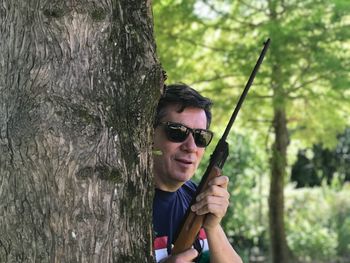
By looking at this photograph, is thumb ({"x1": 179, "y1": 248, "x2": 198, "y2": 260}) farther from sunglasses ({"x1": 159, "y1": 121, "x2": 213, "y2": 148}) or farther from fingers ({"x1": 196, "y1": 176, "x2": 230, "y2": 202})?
sunglasses ({"x1": 159, "y1": 121, "x2": 213, "y2": 148})

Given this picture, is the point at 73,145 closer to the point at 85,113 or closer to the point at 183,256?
the point at 85,113

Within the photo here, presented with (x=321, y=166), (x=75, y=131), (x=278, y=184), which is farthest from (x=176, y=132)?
(x=321, y=166)

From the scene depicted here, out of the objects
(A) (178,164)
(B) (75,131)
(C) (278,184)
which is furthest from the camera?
(C) (278,184)

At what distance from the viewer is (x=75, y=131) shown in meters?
1.49

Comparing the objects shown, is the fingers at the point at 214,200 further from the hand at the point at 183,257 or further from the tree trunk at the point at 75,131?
the tree trunk at the point at 75,131

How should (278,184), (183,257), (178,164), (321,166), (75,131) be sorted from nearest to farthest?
(75,131) < (183,257) < (178,164) < (278,184) < (321,166)

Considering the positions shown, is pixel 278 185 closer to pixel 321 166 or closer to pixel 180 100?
pixel 180 100

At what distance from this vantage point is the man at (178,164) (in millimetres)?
1957

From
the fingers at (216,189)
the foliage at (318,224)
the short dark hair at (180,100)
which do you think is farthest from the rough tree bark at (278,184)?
the fingers at (216,189)

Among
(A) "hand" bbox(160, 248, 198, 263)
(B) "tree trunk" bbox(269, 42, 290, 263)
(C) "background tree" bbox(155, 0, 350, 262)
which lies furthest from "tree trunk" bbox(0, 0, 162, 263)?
(B) "tree trunk" bbox(269, 42, 290, 263)

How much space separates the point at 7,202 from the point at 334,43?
5.71 m

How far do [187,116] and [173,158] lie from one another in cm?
18

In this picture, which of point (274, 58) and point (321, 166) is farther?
point (321, 166)

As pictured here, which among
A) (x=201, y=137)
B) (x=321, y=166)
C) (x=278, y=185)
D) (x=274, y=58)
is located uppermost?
(x=274, y=58)
